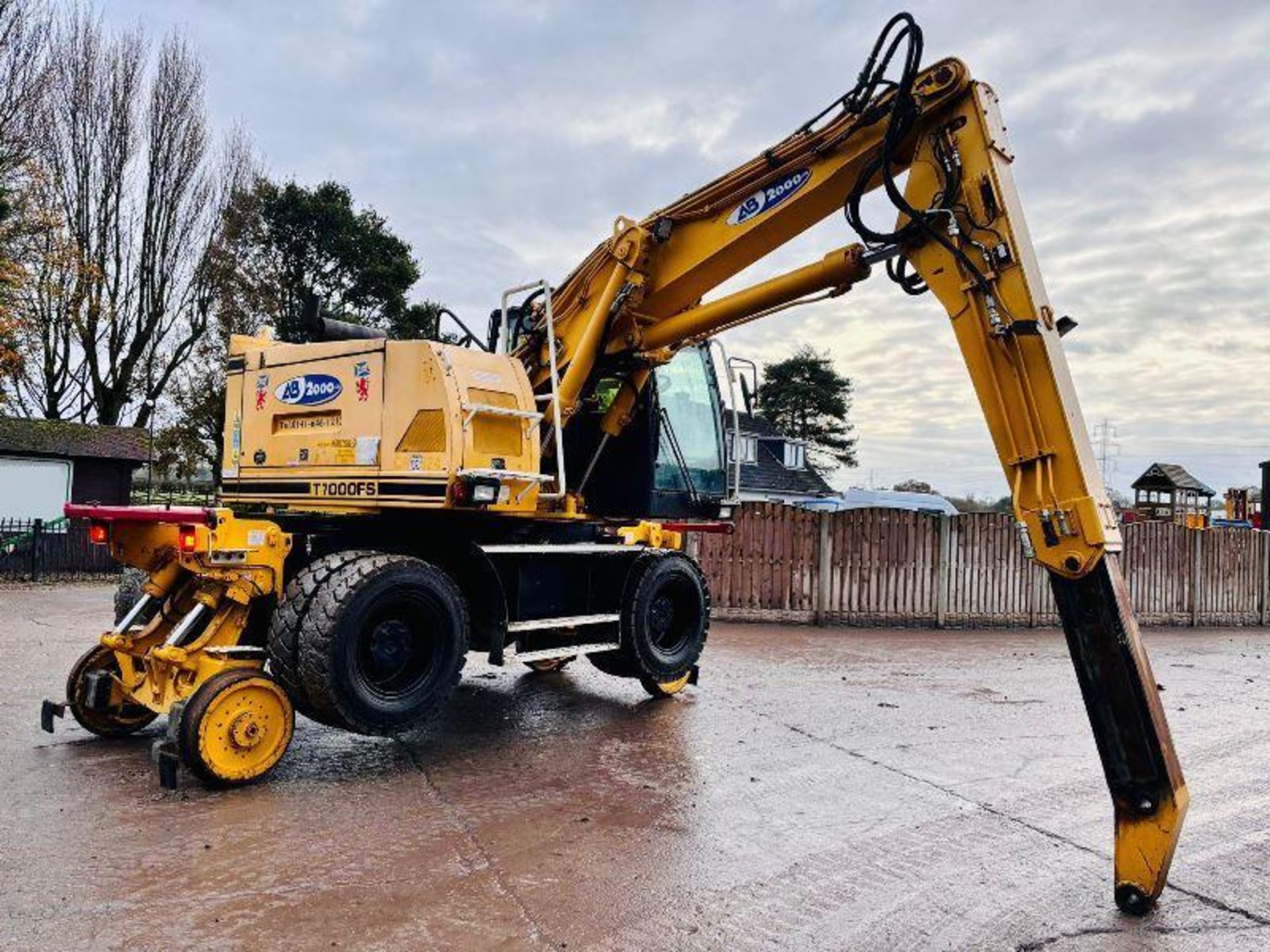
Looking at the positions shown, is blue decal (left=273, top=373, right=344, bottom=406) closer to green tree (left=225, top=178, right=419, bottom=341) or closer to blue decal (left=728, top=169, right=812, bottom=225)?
blue decal (left=728, top=169, right=812, bottom=225)

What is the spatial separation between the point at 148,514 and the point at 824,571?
1012 cm

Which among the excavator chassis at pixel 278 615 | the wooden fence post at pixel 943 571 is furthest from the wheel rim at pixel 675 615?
the wooden fence post at pixel 943 571

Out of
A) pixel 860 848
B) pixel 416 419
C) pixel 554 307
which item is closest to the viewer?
pixel 860 848

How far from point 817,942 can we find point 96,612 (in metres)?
12.2

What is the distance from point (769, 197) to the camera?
6.36 metres

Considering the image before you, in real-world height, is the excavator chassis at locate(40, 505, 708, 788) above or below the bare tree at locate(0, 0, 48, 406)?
below

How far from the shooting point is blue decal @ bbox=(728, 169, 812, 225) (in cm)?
614

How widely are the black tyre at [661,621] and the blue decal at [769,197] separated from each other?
8.72 ft

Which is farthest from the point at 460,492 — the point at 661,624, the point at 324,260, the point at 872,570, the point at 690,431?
the point at 324,260

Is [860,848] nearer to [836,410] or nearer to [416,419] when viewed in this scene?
[416,419]

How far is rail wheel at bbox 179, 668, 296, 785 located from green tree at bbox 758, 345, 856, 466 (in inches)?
1526

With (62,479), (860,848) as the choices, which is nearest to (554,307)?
(860,848)

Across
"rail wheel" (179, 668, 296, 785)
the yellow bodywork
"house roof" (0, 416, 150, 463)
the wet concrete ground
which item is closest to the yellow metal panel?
the yellow bodywork

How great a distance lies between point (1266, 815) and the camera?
510cm
